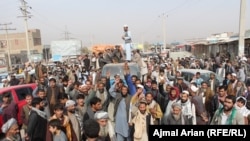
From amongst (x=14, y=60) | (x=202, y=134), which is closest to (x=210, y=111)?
(x=202, y=134)

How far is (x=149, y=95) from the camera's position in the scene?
5355 mm

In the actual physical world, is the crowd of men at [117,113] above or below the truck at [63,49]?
below

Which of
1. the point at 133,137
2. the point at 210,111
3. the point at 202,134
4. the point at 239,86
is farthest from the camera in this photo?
the point at 239,86

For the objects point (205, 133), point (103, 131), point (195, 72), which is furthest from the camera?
point (195, 72)

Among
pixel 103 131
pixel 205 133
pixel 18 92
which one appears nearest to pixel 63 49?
pixel 18 92

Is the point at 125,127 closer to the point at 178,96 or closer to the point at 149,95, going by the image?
the point at 149,95

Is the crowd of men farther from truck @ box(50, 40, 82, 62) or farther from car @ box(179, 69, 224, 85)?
truck @ box(50, 40, 82, 62)

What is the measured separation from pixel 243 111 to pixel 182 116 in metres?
1.07

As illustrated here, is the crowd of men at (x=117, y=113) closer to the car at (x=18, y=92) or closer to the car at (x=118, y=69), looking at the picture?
the car at (x=18, y=92)

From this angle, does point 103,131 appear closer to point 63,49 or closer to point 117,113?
point 117,113

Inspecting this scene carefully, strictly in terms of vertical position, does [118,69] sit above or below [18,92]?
above

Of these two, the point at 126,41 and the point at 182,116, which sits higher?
the point at 126,41

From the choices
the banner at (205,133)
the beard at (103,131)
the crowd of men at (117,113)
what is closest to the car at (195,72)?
the crowd of men at (117,113)

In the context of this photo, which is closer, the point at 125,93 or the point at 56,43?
the point at 125,93
